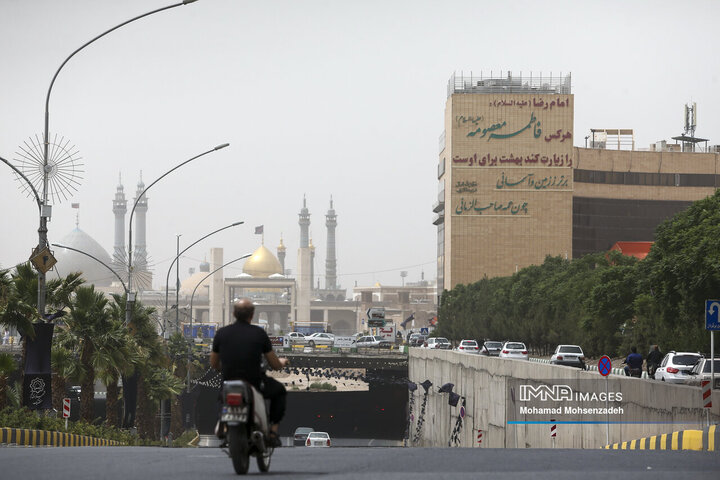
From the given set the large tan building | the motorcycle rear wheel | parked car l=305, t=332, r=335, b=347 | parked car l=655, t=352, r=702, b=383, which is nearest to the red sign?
parked car l=655, t=352, r=702, b=383

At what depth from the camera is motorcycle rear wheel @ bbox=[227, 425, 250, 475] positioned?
920 centimetres

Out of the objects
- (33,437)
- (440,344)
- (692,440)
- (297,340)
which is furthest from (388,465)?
(297,340)

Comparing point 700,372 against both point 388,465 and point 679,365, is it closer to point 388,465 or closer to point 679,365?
point 679,365

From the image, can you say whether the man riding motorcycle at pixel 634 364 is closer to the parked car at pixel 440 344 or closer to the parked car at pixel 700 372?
the parked car at pixel 700 372

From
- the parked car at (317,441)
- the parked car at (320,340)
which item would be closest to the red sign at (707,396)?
the parked car at (317,441)

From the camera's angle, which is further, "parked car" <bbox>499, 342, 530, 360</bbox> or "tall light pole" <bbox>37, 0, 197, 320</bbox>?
"parked car" <bbox>499, 342, 530, 360</bbox>

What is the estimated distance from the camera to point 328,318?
632 feet

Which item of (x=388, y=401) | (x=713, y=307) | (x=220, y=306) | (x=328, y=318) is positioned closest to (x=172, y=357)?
(x=388, y=401)

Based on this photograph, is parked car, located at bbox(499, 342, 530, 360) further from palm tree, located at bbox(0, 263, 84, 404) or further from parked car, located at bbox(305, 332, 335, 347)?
parked car, located at bbox(305, 332, 335, 347)

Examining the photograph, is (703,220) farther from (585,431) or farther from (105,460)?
(105,460)

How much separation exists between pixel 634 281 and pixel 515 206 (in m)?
74.1

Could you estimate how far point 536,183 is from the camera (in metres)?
121

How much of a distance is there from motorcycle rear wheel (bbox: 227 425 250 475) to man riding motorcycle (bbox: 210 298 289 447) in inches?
6.4

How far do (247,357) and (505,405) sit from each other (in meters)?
34.9
